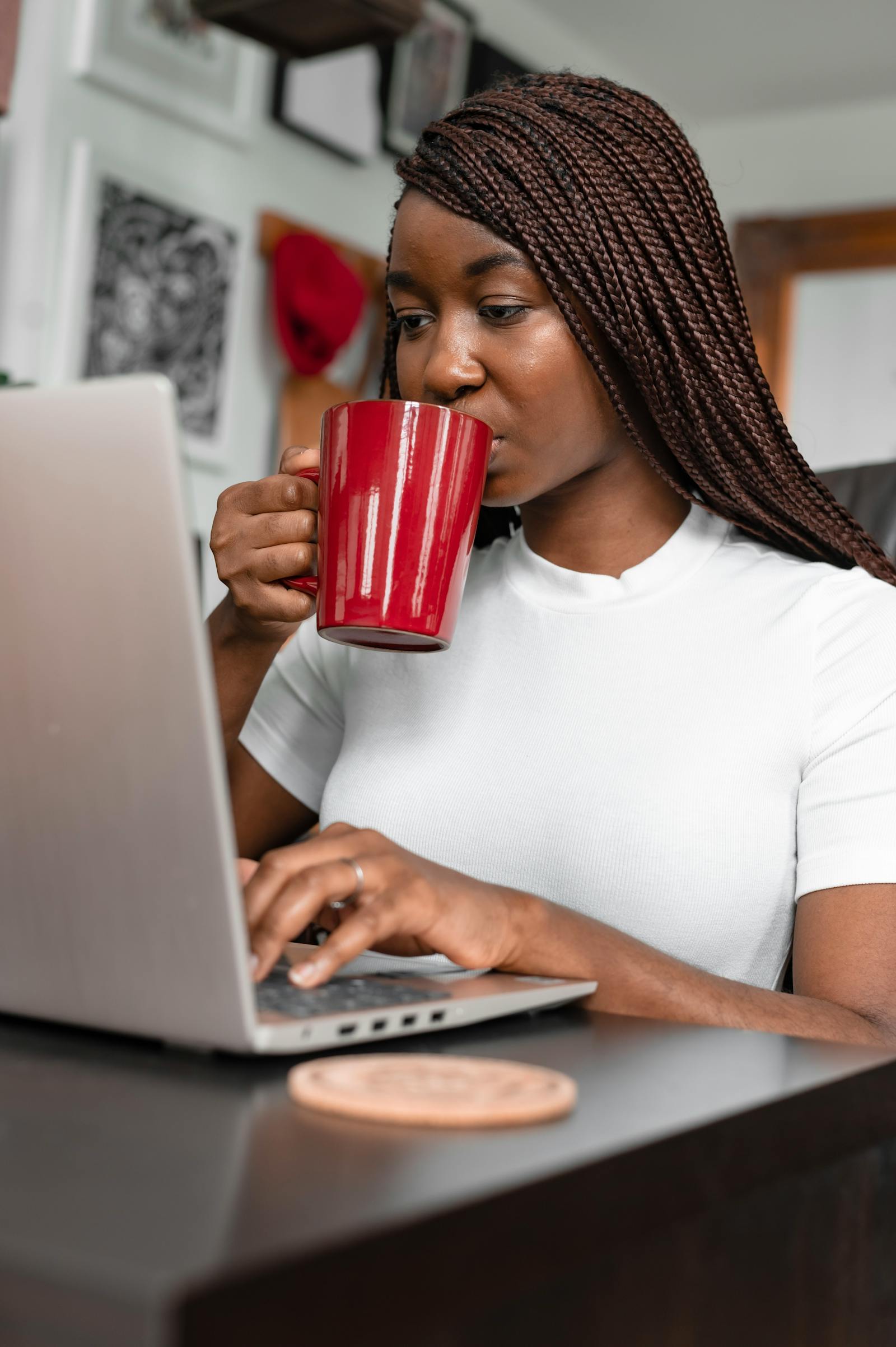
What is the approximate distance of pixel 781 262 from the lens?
3791 mm

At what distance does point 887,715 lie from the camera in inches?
36.6

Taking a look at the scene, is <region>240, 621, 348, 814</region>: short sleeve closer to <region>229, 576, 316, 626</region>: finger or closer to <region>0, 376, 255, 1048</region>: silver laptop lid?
<region>229, 576, 316, 626</region>: finger

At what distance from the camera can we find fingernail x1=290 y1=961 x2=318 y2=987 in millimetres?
572

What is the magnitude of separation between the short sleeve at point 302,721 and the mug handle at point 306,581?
0.86 feet

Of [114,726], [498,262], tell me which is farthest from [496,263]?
[114,726]

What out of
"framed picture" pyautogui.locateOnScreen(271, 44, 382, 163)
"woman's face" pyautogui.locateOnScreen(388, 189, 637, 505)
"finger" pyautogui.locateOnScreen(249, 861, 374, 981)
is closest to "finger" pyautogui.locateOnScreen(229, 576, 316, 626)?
"woman's face" pyautogui.locateOnScreen(388, 189, 637, 505)

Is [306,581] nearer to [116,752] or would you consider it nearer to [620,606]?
[620,606]

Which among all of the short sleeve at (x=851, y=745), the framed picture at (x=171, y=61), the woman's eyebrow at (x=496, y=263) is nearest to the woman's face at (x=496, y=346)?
the woman's eyebrow at (x=496, y=263)

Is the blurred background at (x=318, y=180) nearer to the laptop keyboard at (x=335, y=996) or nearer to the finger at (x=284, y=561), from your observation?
the finger at (x=284, y=561)

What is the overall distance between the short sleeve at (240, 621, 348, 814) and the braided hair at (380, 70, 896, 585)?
33 cm

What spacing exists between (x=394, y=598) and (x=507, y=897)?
0.70 ft

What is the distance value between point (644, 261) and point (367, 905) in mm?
580

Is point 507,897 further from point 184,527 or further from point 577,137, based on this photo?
point 577,137

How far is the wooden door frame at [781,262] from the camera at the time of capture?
3703 millimetres
